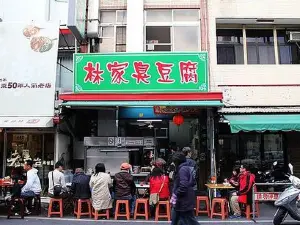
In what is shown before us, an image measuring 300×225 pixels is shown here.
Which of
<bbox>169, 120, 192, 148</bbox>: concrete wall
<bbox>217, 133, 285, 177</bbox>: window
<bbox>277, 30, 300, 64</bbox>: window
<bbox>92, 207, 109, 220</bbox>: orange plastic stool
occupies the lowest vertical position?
<bbox>92, 207, 109, 220</bbox>: orange plastic stool

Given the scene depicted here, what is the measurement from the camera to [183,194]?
7.54m

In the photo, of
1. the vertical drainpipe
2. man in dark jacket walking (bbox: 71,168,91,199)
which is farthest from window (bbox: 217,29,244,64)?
man in dark jacket walking (bbox: 71,168,91,199)

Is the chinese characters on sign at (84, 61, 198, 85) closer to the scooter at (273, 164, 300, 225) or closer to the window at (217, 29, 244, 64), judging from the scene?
the window at (217, 29, 244, 64)

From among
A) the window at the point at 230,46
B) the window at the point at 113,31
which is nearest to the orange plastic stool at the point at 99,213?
the window at the point at 113,31

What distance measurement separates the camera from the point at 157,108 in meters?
13.4

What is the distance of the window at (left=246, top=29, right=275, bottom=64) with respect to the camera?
1520cm

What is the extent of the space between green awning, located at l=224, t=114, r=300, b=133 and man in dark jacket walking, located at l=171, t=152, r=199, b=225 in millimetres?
4680

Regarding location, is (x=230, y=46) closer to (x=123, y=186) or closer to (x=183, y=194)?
(x=123, y=186)

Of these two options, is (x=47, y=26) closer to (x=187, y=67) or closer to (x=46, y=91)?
(x=46, y=91)

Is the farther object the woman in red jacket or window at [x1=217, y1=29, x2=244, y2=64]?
window at [x1=217, y1=29, x2=244, y2=64]

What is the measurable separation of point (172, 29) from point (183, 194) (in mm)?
9134

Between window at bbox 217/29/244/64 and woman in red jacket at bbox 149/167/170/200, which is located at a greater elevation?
window at bbox 217/29/244/64

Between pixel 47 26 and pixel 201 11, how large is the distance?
593cm

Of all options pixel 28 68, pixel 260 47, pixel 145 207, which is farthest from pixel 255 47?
pixel 28 68
